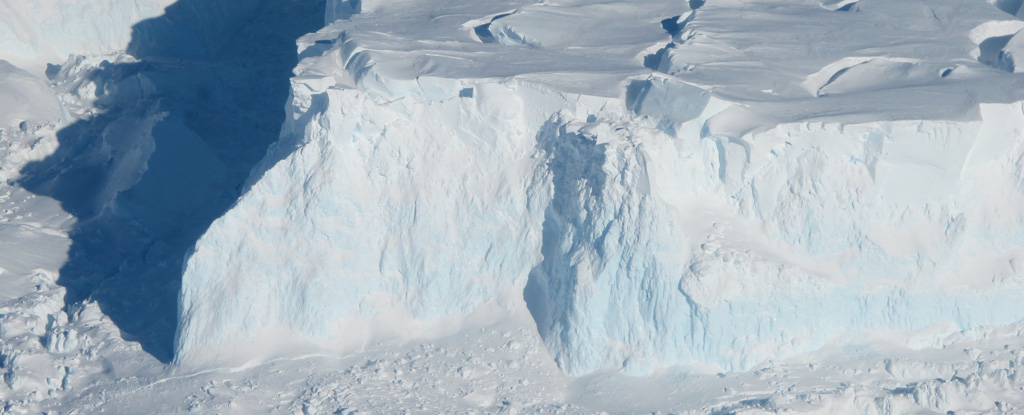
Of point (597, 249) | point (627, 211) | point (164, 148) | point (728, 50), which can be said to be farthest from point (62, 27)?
point (627, 211)

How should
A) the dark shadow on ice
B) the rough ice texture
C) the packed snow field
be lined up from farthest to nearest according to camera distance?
the rough ice texture → the dark shadow on ice → the packed snow field

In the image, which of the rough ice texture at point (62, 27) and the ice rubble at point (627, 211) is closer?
the ice rubble at point (627, 211)

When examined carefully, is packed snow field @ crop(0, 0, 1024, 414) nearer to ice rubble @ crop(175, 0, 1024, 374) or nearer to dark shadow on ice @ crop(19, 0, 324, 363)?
ice rubble @ crop(175, 0, 1024, 374)

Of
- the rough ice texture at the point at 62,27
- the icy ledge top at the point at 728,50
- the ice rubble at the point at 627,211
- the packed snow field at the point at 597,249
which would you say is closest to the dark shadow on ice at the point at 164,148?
the rough ice texture at the point at 62,27

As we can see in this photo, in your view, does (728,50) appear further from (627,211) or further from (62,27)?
(62,27)

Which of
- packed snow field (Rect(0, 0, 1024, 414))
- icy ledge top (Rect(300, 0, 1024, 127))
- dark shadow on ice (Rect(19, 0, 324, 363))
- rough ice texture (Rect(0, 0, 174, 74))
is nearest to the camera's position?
packed snow field (Rect(0, 0, 1024, 414))

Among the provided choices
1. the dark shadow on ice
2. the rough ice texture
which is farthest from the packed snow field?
the rough ice texture

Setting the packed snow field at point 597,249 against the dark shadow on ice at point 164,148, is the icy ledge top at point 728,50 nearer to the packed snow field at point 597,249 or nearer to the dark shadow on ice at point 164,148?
the packed snow field at point 597,249
